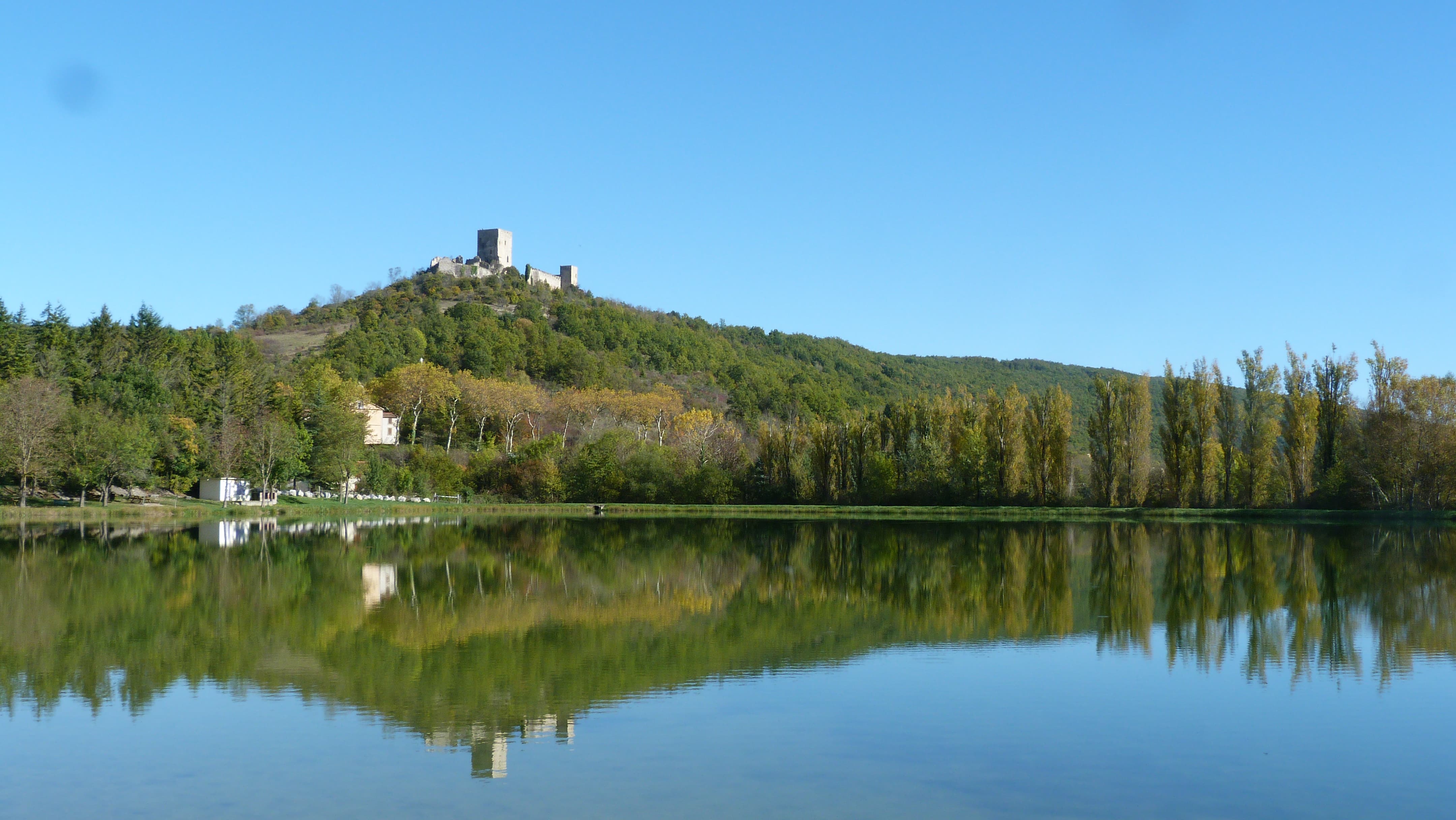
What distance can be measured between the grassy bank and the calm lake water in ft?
76.9

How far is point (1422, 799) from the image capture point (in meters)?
6.86

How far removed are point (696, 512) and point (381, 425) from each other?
30439 mm

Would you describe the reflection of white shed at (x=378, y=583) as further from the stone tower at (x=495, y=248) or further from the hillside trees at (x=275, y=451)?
the stone tower at (x=495, y=248)

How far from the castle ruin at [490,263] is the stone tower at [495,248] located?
36 mm

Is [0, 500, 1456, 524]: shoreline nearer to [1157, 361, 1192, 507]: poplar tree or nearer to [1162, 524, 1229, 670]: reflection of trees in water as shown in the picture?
[1157, 361, 1192, 507]: poplar tree

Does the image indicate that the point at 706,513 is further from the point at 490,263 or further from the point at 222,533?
the point at 490,263

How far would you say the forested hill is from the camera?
89438 millimetres

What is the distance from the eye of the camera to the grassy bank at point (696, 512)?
42188 millimetres

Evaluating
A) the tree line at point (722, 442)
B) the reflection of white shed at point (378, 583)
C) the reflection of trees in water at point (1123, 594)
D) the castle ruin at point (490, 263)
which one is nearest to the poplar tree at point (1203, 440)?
the tree line at point (722, 442)

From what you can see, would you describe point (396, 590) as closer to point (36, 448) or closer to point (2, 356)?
point (36, 448)

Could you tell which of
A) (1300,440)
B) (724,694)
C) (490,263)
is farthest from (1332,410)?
(490,263)

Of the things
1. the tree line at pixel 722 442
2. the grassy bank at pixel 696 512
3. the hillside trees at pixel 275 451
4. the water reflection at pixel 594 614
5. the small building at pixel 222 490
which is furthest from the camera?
the small building at pixel 222 490

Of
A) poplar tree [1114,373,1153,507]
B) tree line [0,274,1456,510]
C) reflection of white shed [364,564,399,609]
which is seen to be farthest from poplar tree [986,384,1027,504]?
reflection of white shed [364,564,399,609]

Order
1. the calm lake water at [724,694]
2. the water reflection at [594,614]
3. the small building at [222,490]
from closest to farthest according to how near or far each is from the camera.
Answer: the calm lake water at [724,694] < the water reflection at [594,614] < the small building at [222,490]
